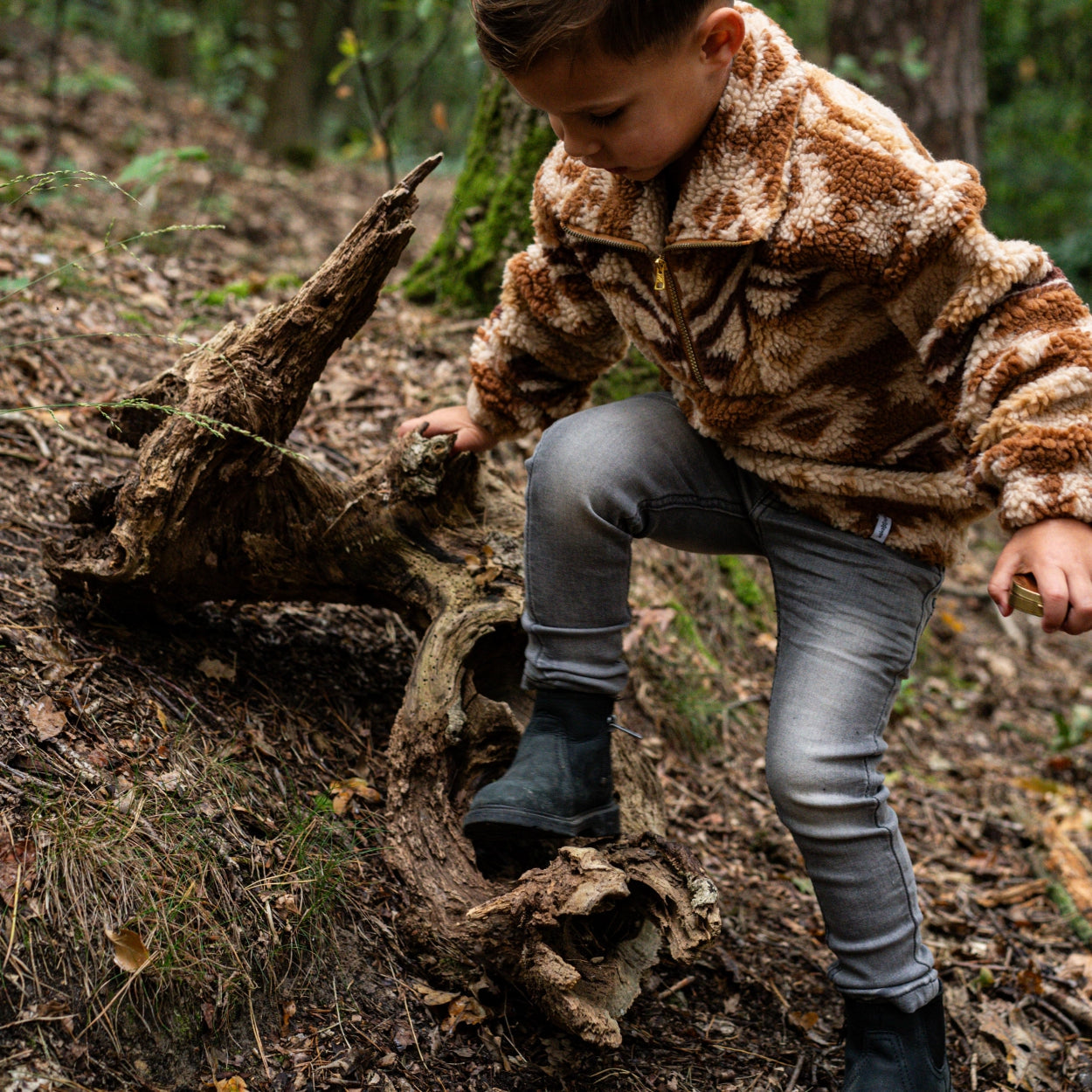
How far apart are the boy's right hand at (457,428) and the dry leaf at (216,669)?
756mm

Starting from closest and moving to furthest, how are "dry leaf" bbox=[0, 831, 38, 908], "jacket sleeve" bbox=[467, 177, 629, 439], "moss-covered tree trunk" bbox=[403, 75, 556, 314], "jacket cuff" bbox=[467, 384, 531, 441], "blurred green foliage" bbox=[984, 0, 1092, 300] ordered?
"dry leaf" bbox=[0, 831, 38, 908], "jacket sleeve" bbox=[467, 177, 629, 439], "jacket cuff" bbox=[467, 384, 531, 441], "moss-covered tree trunk" bbox=[403, 75, 556, 314], "blurred green foliage" bbox=[984, 0, 1092, 300]

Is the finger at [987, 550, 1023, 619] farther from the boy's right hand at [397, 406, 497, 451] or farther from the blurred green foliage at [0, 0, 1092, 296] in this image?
the blurred green foliage at [0, 0, 1092, 296]

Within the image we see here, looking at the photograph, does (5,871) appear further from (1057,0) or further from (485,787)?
(1057,0)

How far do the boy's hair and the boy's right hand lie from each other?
36.3 inches

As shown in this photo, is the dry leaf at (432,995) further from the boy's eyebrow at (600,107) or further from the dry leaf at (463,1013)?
the boy's eyebrow at (600,107)

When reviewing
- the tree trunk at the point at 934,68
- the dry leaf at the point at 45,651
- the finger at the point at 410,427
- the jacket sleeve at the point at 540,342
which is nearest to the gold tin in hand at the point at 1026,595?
the jacket sleeve at the point at 540,342

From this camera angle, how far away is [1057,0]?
10.9 m

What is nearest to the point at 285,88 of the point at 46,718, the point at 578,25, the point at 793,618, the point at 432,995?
the point at 578,25

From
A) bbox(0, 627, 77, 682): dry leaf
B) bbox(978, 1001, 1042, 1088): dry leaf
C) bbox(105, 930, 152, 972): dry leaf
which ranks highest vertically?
bbox(0, 627, 77, 682): dry leaf

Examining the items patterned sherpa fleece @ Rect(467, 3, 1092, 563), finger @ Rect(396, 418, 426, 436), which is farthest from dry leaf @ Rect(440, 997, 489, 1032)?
finger @ Rect(396, 418, 426, 436)

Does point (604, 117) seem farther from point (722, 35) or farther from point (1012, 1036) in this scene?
point (1012, 1036)

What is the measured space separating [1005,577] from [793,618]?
0.54 metres

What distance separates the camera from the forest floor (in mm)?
1719

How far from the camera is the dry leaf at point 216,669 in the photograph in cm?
242
